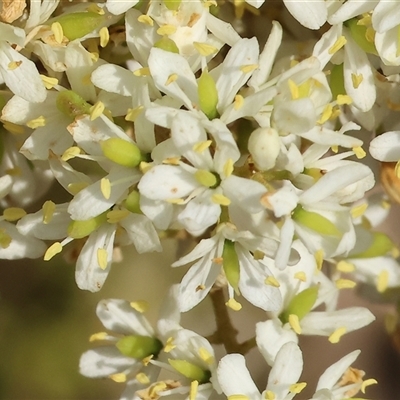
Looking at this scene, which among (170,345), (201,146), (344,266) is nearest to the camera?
(201,146)

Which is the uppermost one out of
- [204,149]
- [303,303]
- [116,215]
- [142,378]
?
[204,149]

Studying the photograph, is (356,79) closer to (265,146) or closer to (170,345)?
(265,146)

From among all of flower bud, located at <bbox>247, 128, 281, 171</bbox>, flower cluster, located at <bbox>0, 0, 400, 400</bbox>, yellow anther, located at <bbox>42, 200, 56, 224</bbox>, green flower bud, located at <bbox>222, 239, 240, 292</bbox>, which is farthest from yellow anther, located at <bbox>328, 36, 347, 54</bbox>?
yellow anther, located at <bbox>42, 200, 56, 224</bbox>

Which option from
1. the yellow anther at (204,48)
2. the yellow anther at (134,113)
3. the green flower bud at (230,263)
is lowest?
the green flower bud at (230,263)

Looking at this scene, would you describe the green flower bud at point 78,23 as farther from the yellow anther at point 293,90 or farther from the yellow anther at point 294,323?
the yellow anther at point 294,323

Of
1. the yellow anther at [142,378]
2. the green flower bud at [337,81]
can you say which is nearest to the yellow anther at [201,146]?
the green flower bud at [337,81]

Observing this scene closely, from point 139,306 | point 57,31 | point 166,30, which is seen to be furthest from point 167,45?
point 139,306
